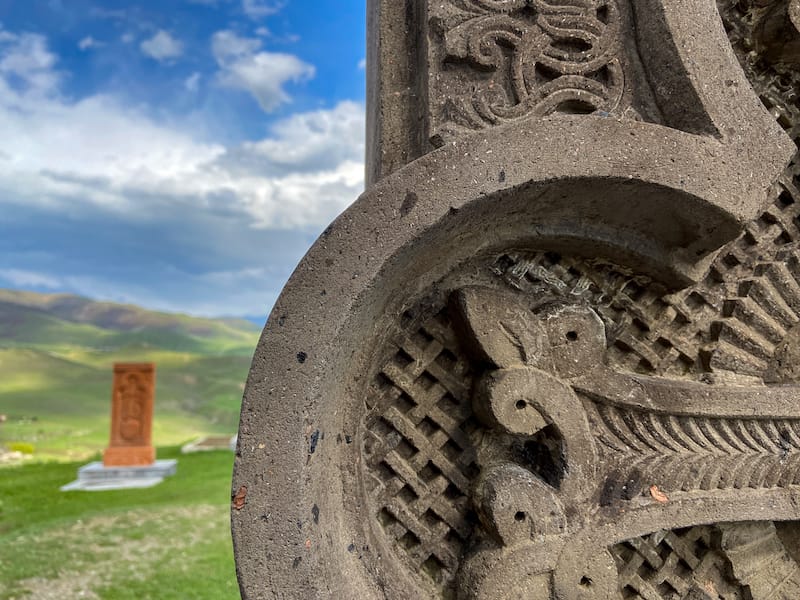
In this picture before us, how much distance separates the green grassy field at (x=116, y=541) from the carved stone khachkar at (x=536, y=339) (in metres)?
2.84

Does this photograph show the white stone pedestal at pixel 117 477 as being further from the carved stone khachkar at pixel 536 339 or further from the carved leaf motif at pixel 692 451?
the carved leaf motif at pixel 692 451

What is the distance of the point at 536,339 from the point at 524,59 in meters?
0.66

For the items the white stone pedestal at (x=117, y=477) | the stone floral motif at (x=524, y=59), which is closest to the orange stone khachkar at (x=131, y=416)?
the white stone pedestal at (x=117, y=477)

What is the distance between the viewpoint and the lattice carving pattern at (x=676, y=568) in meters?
1.40

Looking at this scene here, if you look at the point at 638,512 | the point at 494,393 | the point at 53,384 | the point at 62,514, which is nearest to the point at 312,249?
the point at 494,393

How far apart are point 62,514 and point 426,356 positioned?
5755 mm

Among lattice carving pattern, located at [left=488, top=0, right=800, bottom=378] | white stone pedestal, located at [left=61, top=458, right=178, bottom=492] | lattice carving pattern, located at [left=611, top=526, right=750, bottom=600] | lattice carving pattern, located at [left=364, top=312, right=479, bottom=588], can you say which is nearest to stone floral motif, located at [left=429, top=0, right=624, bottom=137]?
lattice carving pattern, located at [left=488, top=0, right=800, bottom=378]

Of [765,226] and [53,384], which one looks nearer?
[765,226]

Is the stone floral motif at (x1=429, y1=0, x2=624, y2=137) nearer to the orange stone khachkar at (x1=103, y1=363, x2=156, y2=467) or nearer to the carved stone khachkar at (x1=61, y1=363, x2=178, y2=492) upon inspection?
the carved stone khachkar at (x1=61, y1=363, x2=178, y2=492)

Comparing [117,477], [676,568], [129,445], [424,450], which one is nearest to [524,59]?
[424,450]

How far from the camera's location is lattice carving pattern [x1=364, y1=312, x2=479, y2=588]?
128 centimetres

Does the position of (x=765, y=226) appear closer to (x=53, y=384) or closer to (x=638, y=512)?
(x=638, y=512)

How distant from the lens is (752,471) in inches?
56.0

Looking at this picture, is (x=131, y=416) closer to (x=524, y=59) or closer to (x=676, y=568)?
(x=676, y=568)
